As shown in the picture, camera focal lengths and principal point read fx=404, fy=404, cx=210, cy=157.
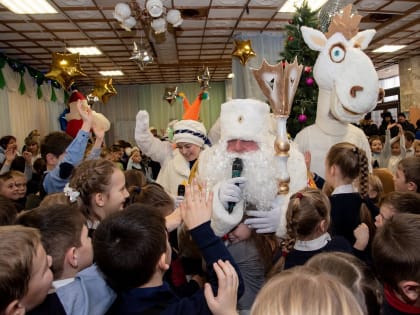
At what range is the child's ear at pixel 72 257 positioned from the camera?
1.47 m

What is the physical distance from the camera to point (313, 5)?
226 inches

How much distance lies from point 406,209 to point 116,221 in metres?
1.45

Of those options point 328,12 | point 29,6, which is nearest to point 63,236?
point 328,12

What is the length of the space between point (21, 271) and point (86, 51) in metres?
7.54

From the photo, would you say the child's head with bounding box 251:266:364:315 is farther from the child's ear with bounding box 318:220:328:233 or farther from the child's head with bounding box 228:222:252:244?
the child's head with bounding box 228:222:252:244

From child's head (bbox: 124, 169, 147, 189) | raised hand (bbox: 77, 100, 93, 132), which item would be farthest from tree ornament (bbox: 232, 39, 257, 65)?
raised hand (bbox: 77, 100, 93, 132)

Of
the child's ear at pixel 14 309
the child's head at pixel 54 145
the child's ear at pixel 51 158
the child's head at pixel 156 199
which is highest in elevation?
the child's head at pixel 54 145

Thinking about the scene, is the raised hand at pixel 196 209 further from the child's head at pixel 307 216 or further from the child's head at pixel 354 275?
the child's head at pixel 307 216

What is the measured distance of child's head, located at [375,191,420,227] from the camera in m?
2.01

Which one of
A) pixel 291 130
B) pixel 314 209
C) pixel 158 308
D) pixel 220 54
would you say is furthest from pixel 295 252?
pixel 220 54

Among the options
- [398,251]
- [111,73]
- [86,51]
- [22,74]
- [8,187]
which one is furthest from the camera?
[111,73]

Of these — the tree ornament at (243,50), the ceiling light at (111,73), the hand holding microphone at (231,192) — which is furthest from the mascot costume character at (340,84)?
the ceiling light at (111,73)

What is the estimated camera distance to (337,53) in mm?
2758

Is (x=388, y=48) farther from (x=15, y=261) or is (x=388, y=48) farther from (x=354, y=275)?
(x=15, y=261)
